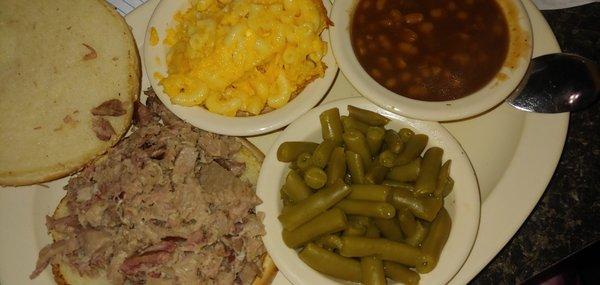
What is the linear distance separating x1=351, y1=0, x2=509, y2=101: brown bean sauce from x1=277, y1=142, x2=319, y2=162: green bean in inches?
19.0

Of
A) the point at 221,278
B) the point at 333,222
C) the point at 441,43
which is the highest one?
the point at 441,43

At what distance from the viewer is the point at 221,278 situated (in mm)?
2199

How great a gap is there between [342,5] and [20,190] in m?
1.95

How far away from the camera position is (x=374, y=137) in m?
2.20

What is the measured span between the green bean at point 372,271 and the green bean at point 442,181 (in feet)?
1.31

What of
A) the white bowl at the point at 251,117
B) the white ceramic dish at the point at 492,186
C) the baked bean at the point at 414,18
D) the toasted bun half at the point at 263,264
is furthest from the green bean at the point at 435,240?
the baked bean at the point at 414,18

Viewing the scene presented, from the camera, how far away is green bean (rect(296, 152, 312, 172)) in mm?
2209

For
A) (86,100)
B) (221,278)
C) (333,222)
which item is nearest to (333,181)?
(333,222)

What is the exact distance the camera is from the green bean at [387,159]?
2.19 meters

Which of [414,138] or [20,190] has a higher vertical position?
[414,138]

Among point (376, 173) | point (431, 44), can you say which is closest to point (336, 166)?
point (376, 173)

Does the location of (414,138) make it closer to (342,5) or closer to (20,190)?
(342,5)

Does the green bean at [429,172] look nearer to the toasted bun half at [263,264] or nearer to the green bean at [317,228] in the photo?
the green bean at [317,228]

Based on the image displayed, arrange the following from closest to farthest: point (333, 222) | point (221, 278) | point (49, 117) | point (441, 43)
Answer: point (333, 222) → point (221, 278) → point (441, 43) → point (49, 117)
